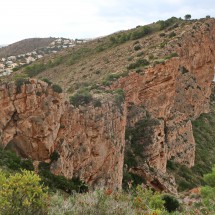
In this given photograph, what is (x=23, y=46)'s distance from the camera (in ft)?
341

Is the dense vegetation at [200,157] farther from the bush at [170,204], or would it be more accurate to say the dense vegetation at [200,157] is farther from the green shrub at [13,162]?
the green shrub at [13,162]

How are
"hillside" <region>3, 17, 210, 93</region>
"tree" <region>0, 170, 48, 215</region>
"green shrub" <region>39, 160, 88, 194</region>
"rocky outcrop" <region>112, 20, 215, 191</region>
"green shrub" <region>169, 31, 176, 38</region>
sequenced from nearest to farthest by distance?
"tree" <region>0, 170, 48, 215</region>
"green shrub" <region>39, 160, 88, 194</region>
"rocky outcrop" <region>112, 20, 215, 191</region>
"hillside" <region>3, 17, 210, 93</region>
"green shrub" <region>169, 31, 176, 38</region>

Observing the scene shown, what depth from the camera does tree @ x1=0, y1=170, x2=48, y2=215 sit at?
8.43 m

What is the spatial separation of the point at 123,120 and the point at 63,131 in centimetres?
654

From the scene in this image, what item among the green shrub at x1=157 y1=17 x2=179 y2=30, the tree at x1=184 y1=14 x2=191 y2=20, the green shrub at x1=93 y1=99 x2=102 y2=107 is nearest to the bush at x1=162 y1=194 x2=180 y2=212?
the green shrub at x1=93 y1=99 x2=102 y2=107

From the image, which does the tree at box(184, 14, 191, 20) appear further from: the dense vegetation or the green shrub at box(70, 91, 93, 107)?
the green shrub at box(70, 91, 93, 107)

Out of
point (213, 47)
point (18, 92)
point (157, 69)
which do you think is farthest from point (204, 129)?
point (18, 92)

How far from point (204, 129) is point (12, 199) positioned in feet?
149

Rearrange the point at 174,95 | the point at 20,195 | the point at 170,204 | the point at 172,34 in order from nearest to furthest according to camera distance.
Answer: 1. the point at 20,195
2. the point at 170,204
3. the point at 174,95
4. the point at 172,34

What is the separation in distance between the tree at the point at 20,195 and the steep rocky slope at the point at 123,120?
9705 millimetres

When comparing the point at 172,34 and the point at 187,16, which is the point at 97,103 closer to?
the point at 172,34

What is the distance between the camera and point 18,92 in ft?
60.4

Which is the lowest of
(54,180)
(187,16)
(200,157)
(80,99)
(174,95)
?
(200,157)

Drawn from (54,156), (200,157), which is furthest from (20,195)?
(200,157)
